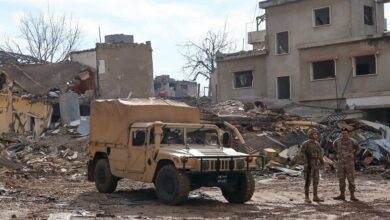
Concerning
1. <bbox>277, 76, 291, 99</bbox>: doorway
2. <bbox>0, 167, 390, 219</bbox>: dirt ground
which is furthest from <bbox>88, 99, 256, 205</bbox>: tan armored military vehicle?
<bbox>277, 76, 291, 99</bbox>: doorway

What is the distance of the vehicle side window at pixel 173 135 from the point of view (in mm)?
14930

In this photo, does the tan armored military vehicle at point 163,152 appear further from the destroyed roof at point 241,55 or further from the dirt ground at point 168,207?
the destroyed roof at point 241,55

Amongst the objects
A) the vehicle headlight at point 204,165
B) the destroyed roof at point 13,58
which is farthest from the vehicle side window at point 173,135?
the destroyed roof at point 13,58

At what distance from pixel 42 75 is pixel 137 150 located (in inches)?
1007

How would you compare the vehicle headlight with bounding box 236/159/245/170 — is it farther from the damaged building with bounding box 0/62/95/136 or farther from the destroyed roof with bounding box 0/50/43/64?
the destroyed roof with bounding box 0/50/43/64

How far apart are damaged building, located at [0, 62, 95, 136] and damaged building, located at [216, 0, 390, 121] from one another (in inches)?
397

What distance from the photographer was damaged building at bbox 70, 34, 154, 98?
4062 cm

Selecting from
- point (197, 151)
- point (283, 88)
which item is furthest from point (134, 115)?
point (283, 88)

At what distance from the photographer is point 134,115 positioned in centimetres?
1599

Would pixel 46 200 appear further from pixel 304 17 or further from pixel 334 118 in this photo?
pixel 304 17

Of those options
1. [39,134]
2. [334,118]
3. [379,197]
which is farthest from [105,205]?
[39,134]

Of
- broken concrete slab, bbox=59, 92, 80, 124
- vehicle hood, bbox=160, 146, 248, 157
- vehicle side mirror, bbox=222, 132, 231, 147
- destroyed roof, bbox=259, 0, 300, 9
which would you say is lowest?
vehicle hood, bbox=160, 146, 248, 157

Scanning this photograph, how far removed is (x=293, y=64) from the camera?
1515 inches

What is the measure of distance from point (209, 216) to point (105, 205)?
2945mm
